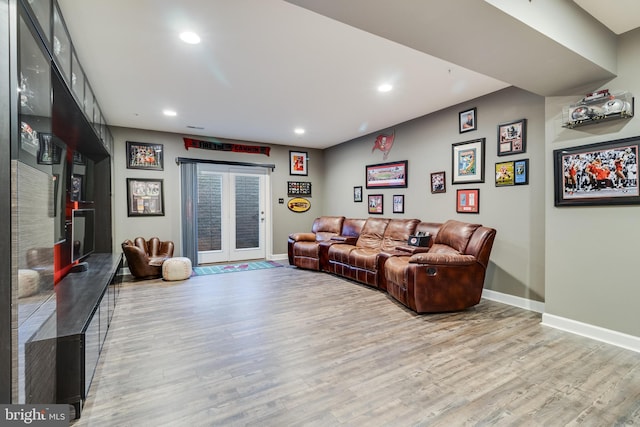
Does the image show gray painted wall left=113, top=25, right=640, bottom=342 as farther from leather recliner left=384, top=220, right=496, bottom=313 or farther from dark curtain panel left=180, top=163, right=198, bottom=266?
leather recliner left=384, top=220, right=496, bottom=313

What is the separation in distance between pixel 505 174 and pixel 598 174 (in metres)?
1.14

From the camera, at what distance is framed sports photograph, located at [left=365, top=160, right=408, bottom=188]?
17.4 ft

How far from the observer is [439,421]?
5.54ft

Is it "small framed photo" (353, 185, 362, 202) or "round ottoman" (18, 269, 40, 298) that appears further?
"small framed photo" (353, 185, 362, 202)

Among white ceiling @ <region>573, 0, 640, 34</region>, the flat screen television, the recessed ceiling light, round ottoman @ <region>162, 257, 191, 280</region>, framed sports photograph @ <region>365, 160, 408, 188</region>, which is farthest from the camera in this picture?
framed sports photograph @ <region>365, 160, 408, 188</region>

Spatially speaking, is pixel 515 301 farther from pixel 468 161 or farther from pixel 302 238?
pixel 302 238

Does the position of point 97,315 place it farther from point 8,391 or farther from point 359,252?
point 359,252

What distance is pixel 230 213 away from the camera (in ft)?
21.9

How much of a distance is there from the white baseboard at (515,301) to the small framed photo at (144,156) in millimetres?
5791

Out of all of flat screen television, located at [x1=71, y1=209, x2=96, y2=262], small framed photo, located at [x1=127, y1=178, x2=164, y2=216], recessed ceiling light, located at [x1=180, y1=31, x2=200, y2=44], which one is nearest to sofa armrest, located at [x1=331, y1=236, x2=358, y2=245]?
Result: small framed photo, located at [x1=127, y1=178, x2=164, y2=216]

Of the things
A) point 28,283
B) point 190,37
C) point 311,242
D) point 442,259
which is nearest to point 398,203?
point 311,242

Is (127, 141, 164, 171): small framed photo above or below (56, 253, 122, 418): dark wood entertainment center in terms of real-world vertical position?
above

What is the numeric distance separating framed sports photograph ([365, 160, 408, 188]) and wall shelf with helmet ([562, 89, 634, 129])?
2.55 meters

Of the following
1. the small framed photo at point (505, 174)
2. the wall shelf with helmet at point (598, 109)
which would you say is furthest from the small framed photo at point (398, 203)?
the wall shelf with helmet at point (598, 109)
